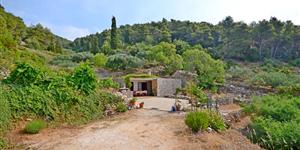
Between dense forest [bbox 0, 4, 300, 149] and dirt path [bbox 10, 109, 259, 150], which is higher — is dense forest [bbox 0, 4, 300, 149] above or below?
above

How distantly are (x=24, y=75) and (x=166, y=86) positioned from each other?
1408 centimetres

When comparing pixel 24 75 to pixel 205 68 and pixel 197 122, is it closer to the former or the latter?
pixel 197 122

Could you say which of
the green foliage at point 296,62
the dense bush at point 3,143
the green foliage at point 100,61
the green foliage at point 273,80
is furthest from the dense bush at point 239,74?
the dense bush at point 3,143

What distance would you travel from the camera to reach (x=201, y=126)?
921 cm

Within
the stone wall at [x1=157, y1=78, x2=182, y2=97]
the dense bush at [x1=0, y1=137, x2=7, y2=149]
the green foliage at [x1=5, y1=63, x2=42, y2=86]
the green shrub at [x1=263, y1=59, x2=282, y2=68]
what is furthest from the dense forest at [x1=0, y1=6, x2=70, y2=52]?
the green shrub at [x1=263, y1=59, x2=282, y2=68]

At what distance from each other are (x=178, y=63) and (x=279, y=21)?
87.6 ft

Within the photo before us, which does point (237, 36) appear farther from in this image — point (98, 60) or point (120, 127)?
point (120, 127)

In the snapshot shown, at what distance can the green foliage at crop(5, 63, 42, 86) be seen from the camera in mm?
10953

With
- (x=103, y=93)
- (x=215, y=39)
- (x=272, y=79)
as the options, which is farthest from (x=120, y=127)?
(x=215, y=39)

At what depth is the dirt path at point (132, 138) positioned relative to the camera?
816cm

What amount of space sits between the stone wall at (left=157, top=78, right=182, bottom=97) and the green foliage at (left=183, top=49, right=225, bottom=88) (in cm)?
235

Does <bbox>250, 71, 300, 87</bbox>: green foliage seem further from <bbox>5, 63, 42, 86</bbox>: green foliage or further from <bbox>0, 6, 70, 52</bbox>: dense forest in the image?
<bbox>0, 6, 70, 52</bbox>: dense forest

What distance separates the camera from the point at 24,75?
11031mm

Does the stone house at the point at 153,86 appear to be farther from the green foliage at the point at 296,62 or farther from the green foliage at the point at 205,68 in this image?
the green foliage at the point at 296,62
